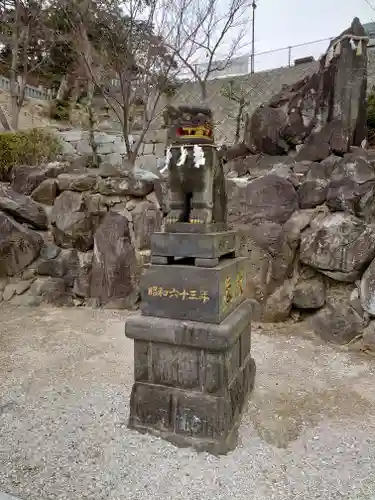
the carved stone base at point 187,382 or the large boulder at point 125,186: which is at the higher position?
the large boulder at point 125,186

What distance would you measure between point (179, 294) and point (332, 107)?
14.9ft

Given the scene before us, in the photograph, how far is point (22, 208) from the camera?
20.2 ft

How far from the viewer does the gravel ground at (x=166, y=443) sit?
2160mm

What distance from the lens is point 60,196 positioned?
6320 mm

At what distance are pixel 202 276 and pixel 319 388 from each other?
5.75 ft

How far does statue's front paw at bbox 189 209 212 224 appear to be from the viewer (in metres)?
2.68

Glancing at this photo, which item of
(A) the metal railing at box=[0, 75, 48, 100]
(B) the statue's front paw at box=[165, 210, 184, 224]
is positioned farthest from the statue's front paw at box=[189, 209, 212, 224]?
(A) the metal railing at box=[0, 75, 48, 100]

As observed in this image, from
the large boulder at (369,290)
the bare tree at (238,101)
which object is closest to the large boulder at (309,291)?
the large boulder at (369,290)

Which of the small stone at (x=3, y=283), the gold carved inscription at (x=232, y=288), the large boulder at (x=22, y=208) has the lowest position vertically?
the small stone at (x=3, y=283)

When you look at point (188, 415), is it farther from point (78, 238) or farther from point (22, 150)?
point (22, 150)

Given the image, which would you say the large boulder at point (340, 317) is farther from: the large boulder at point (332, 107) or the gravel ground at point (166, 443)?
the large boulder at point (332, 107)

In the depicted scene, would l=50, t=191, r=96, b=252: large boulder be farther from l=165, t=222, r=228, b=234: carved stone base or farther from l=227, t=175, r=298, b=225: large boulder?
l=165, t=222, r=228, b=234: carved stone base

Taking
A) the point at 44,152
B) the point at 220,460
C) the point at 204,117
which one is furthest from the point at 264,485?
the point at 44,152

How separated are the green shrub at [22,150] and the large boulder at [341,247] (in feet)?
19.5
